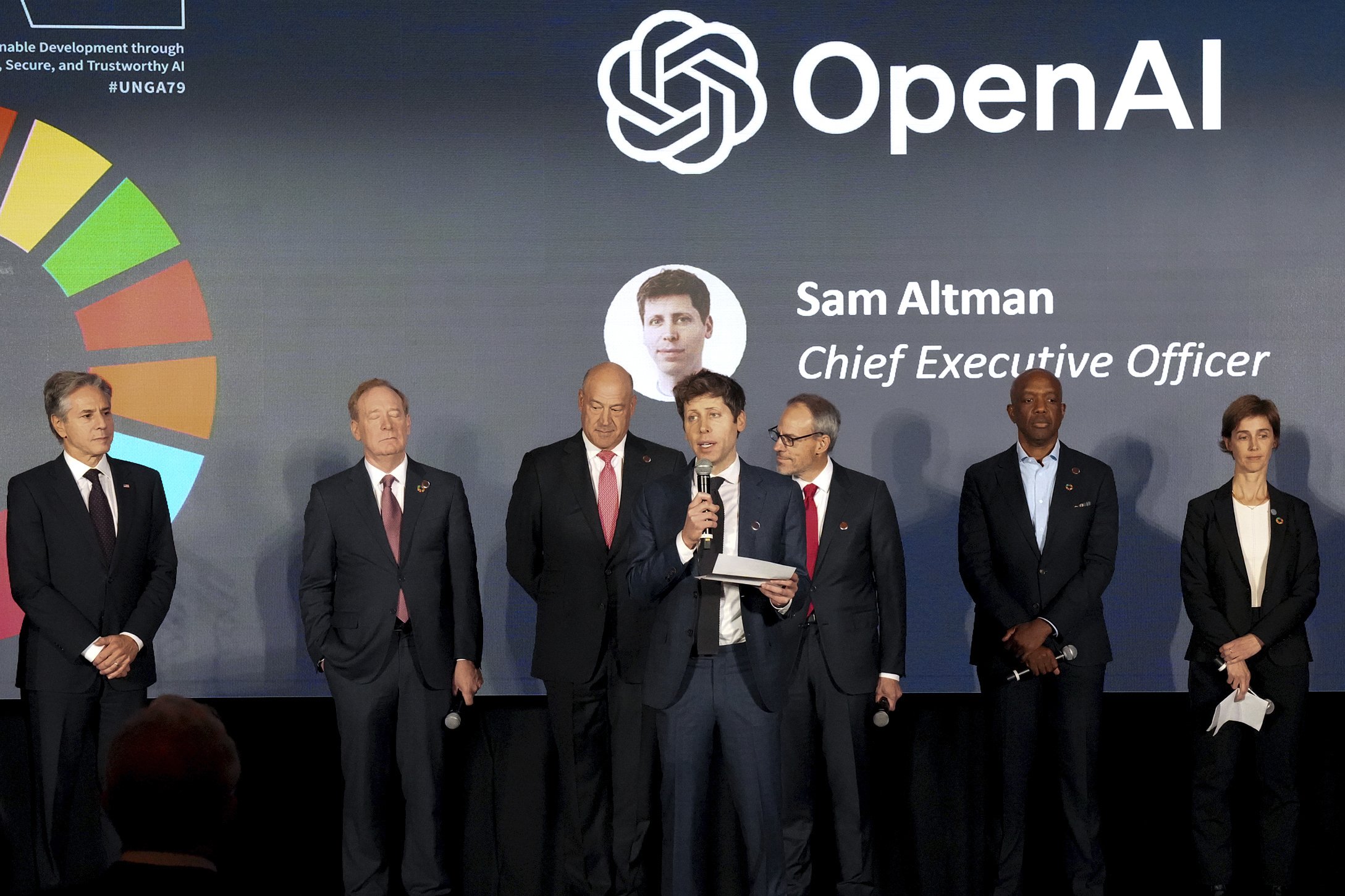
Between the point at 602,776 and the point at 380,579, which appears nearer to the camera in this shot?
Answer: the point at 380,579

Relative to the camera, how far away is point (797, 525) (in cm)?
372

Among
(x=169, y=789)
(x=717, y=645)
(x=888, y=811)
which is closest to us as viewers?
(x=169, y=789)

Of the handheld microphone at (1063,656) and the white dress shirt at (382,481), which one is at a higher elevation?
the white dress shirt at (382,481)

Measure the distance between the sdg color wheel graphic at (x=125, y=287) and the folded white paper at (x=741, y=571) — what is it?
3.06 m

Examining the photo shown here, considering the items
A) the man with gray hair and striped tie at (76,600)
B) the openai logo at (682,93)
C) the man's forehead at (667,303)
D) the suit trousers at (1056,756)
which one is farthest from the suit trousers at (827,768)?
the openai logo at (682,93)

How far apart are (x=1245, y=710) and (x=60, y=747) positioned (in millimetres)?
3894

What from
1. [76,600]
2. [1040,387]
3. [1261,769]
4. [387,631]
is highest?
[1040,387]

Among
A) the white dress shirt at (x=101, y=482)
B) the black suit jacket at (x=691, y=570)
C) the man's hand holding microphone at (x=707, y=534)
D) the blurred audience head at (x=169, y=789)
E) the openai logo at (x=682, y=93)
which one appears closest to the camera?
the blurred audience head at (x=169, y=789)

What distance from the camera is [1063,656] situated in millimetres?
4332

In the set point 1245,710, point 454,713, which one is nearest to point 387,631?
point 454,713

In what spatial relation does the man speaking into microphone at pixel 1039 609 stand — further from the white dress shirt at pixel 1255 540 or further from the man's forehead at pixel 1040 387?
the white dress shirt at pixel 1255 540

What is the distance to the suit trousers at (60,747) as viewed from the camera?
170 inches

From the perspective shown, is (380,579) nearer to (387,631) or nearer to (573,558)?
(387,631)

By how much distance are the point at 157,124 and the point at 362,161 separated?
88 centimetres
